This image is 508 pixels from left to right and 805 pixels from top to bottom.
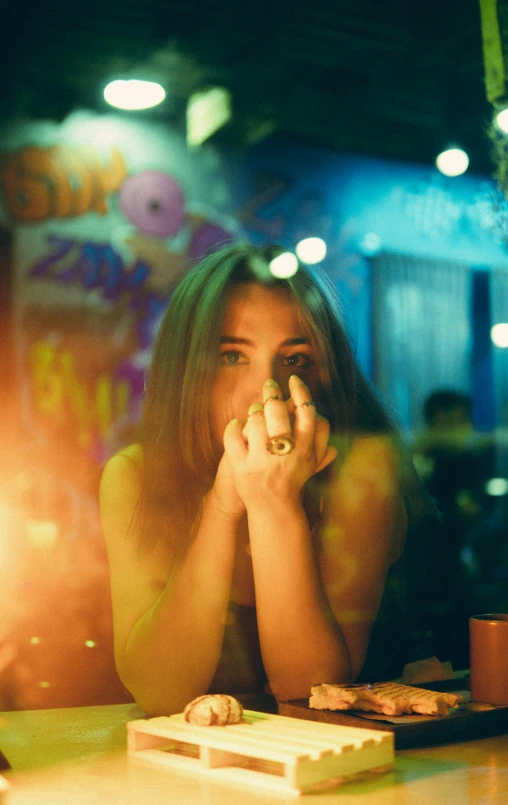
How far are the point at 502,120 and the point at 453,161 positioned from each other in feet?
1.97

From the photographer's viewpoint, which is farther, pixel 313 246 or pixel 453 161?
pixel 313 246

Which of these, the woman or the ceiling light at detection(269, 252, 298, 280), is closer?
the woman

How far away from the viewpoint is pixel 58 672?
167cm

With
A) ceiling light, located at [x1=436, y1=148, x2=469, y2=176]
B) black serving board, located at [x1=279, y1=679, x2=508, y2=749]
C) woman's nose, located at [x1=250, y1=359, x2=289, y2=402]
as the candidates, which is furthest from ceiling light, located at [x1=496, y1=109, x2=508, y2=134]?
black serving board, located at [x1=279, y1=679, x2=508, y2=749]

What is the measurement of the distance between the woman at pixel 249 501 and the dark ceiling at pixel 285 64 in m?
0.82

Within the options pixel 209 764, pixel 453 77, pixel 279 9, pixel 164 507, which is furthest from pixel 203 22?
pixel 209 764

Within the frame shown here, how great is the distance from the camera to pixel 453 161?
2389 mm

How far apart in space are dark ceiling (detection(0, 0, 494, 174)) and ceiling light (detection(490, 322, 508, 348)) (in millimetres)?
469

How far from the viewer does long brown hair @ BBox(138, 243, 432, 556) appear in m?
1.38

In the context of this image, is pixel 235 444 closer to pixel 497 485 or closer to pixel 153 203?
pixel 497 485

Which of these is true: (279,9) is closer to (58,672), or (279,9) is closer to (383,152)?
(383,152)

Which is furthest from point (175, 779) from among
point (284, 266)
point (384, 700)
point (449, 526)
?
point (449, 526)

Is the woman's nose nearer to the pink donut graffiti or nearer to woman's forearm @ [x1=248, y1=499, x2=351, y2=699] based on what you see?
woman's forearm @ [x1=248, y1=499, x2=351, y2=699]


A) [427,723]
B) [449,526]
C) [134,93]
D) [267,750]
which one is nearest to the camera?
[267,750]
